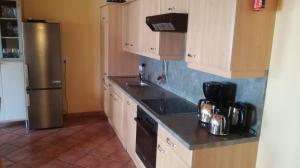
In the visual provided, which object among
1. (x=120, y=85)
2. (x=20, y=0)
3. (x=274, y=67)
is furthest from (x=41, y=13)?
(x=274, y=67)

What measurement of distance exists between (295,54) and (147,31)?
179 cm

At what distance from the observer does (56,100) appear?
407 centimetres

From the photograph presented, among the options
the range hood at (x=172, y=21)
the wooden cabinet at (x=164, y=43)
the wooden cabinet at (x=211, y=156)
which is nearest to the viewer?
the wooden cabinet at (x=211, y=156)

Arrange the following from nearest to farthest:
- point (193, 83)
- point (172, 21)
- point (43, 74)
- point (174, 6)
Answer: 1. point (172, 21)
2. point (174, 6)
3. point (193, 83)
4. point (43, 74)

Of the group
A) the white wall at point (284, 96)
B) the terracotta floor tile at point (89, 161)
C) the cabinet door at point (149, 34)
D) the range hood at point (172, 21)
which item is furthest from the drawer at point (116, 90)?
the white wall at point (284, 96)

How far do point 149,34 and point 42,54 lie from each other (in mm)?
1845

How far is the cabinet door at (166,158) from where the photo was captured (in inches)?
74.9

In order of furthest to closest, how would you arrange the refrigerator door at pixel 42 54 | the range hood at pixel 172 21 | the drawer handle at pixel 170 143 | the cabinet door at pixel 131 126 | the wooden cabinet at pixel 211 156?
the refrigerator door at pixel 42 54
the cabinet door at pixel 131 126
the range hood at pixel 172 21
the drawer handle at pixel 170 143
the wooden cabinet at pixel 211 156

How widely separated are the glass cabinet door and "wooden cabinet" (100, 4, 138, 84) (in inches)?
52.3

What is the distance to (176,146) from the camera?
1.92 meters

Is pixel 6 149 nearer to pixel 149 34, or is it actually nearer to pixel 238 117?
pixel 149 34

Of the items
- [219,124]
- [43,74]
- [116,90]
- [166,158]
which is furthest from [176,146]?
[43,74]

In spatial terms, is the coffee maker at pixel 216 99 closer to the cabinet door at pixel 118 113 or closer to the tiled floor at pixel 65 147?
the tiled floor at pixel 65 147

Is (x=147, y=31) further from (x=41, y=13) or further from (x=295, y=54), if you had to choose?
(x=41, y=13)
